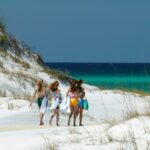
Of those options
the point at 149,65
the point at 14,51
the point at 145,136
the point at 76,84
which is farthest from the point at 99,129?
the point at 14,51

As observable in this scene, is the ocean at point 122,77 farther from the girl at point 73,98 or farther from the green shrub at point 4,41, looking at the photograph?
the green shrub at point 4,41

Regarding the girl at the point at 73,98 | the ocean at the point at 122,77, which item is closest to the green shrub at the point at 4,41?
the ocean at the point at 122,77

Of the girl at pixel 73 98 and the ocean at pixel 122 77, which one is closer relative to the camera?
the ocean at pixel 122 77

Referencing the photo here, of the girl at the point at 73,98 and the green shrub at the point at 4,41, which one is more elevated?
the green shrub at the point at 4,41

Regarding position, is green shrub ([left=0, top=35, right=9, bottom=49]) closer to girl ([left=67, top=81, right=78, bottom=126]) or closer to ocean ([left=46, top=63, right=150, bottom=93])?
ocean ([left=46, top=63, right=150, bottom=93])

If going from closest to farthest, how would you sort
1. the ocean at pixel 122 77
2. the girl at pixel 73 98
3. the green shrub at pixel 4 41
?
the ocean at pixel 122 77
the girl at pixel 73 98
the green shrub at pixel 4 41

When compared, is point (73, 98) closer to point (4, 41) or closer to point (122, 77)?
point (4, 41)

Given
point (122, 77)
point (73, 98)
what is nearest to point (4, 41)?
point (73, 98)

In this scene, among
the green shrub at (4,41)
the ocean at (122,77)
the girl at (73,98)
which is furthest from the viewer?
the green shrub at (4,41)

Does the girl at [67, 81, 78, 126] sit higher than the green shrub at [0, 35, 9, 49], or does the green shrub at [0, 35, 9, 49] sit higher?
the green shrub at [0, 35, 9, 49]

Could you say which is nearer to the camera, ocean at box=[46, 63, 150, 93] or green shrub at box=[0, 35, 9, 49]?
ocean at box=[46, 63, 150, 93]

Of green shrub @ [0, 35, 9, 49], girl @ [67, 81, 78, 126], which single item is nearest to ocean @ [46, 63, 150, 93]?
girl @ [67, 81, 78, 126]

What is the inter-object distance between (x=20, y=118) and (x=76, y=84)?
2.39 metres

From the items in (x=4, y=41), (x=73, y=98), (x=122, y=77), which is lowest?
(x=73, y=98)
